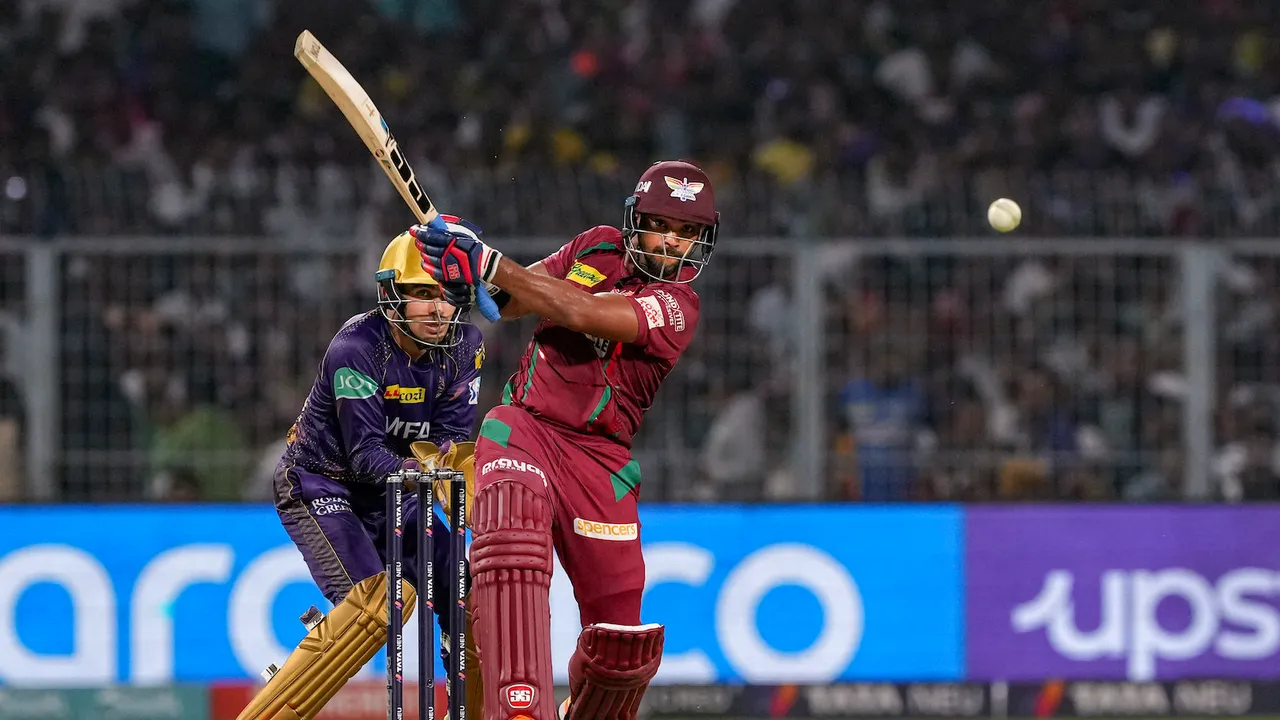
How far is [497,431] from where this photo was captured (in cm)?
659

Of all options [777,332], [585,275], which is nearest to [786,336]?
[777,332]

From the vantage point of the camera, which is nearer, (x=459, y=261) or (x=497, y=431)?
(x=459, y=261)

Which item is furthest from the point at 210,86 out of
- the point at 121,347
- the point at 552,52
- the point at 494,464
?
the point at 494,464

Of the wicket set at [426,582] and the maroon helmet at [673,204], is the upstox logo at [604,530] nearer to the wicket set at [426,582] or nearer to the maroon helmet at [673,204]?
the wicket set at [426,582]

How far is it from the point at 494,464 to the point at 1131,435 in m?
5.69

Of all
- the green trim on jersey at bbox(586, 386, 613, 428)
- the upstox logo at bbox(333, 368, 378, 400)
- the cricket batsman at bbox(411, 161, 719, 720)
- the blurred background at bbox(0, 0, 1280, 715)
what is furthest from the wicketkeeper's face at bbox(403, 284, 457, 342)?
the blurred background at bbox(0, 0, 1280, 715)

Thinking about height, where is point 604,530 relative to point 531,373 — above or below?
below

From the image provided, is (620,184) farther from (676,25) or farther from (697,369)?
(676,25)

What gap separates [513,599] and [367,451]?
48.8 inches

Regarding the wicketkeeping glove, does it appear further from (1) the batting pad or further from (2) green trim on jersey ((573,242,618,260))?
(1) the batting pad

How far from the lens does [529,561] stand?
6.21m

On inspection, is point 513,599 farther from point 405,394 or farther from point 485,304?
point 405,394

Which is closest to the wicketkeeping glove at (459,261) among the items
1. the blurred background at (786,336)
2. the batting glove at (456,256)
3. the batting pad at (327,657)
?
the batting glove at (456,256)

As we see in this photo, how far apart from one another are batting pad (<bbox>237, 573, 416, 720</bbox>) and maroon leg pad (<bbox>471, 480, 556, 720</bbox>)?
88 cm
